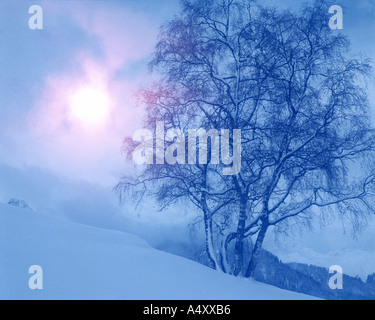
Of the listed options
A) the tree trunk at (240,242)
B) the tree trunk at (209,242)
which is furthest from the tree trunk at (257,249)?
the tree trunk at (209,242)

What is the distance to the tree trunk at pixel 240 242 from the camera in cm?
605

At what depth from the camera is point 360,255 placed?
18.0ft

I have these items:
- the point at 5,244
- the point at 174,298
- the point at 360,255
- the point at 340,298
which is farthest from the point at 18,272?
the point at 360,255

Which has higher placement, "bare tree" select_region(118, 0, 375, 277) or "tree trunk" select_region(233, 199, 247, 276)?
"bare tree" select_region(118, 0, 375, 277)

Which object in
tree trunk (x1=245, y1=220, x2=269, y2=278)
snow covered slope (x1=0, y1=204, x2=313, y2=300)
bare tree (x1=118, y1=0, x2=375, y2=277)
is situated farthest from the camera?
tree trunk (x1=245, y1=220, x2=269, y2=278)

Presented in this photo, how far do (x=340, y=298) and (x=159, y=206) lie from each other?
2.27 meters

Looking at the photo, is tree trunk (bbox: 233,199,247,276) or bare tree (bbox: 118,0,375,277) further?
tree trunk (bbox: 233,199,247,276)

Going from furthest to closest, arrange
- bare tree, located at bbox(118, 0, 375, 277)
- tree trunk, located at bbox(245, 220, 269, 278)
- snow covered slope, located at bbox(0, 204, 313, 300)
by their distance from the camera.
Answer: tree trunk, located at bbox(245, 220, 269, 278) → bare tree, located at bbox(118, 0, 375, 277) → snow covered slope, located at bbox(0, 204, 313, 300)

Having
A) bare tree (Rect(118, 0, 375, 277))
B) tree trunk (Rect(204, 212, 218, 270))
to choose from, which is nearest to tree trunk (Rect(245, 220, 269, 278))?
bare tree (Rect(118, 0, 375, 277))

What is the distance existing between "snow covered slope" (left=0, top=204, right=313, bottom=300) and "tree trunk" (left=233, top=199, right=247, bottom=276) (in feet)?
1.78

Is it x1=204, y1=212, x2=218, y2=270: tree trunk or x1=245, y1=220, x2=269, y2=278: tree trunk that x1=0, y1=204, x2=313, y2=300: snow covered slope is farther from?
x1=204, y1=212, x2=218, y2=270: tree trunk

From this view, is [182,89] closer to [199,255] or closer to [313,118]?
[313,118]

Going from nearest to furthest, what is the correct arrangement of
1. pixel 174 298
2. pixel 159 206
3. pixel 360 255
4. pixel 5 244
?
pixel 174 298 < pixel 5 244 < pixel 360 255 < pixel 159 206

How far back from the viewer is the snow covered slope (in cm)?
469
